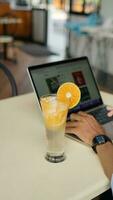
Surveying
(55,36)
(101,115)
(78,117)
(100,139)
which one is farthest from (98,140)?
(55,36)

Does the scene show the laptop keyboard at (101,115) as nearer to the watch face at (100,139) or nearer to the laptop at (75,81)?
the laptop at (75,81)

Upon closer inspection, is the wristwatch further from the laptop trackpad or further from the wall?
the wall

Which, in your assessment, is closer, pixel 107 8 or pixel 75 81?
pixel 75 81

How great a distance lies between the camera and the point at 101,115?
4.28 ft

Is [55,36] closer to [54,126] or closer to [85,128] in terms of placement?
[85,128]

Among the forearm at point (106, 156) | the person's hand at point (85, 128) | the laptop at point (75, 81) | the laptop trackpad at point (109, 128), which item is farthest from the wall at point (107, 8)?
the forearm at point (106, 156)

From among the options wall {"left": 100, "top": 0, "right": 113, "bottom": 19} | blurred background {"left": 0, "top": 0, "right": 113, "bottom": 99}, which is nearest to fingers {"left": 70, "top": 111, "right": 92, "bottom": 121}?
blurred background {"left": 0, "top": 0, "right": 113, "bottom": 99}

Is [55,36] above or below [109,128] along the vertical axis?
below

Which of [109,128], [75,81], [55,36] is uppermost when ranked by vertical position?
[75,81]

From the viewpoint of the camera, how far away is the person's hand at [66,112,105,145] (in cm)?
107

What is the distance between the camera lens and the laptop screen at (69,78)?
1.21 metres

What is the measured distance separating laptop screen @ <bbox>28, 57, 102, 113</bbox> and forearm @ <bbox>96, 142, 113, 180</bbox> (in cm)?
29

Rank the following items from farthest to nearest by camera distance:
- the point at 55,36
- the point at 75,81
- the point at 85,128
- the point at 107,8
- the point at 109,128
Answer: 1. the point at 55,36
2. the point at 107,8
3. the point at 75,81
4. the point at 109,128
5. the point at 85,128

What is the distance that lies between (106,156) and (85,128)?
0.15 metres
